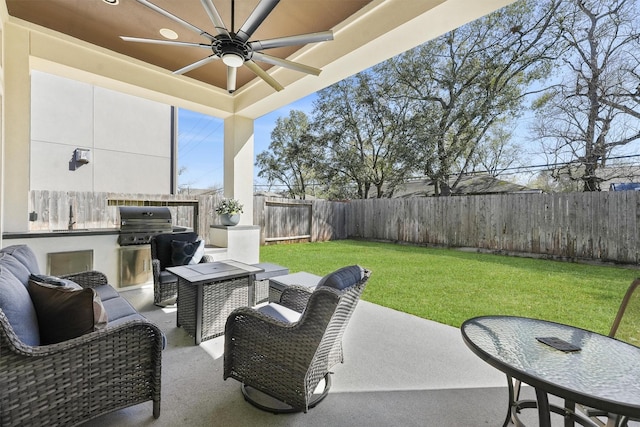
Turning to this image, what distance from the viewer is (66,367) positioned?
1.41 m

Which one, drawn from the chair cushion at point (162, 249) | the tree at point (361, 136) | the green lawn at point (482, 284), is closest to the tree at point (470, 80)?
the tree at point (361, 136)

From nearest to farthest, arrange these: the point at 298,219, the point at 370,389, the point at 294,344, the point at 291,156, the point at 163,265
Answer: the point at 294,344 → the point at 370,389 → the point at 163,265 → the point at 298,219 → the point at 291,156

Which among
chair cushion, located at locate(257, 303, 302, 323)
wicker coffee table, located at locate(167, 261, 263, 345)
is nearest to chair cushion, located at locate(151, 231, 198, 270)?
wicker coffee table, located at locate(167, 261, 263, 345)

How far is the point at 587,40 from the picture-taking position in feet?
26.2

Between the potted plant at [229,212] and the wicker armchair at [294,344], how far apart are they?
12.7 ft

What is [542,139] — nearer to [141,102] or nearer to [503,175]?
[503,175]

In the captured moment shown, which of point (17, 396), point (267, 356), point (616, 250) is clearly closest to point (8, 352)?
point (17, 396)

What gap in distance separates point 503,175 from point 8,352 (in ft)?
41.5

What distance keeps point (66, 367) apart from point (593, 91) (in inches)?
456

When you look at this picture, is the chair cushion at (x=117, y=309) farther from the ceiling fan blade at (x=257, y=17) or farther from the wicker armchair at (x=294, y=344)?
the ceiling fan blade at (x=257, y=17)

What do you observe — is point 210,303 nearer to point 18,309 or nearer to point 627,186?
point 18,309

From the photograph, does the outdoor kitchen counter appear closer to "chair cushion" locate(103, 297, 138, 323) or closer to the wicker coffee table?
the wicker coffee table

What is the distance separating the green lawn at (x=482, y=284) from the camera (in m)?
3.44

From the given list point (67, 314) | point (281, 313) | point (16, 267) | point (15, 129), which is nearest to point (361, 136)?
point (15, 129)
